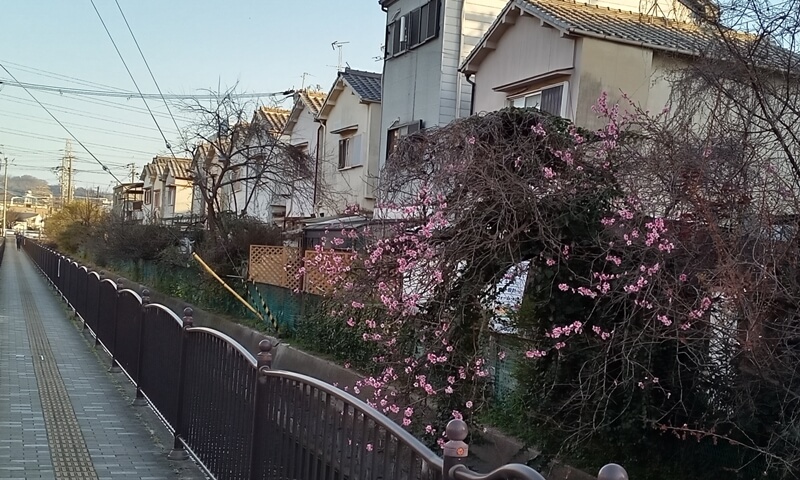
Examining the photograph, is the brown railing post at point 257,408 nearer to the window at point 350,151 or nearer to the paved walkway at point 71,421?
the paved walkway at point 71,421

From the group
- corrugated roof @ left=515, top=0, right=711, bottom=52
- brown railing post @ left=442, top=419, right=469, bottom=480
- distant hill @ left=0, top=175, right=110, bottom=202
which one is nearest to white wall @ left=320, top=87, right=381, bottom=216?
corrugated roof @ left=515, top=0, right=711, bottom=52

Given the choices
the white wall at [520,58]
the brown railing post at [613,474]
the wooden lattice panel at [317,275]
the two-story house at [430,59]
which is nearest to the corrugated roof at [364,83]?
the two-story house at [430,59]

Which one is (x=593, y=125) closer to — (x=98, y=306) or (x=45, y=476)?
(x=98, y=306)

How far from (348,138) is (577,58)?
11127 mm

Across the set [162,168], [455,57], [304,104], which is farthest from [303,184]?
[162,168]

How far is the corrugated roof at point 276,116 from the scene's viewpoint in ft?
95.7

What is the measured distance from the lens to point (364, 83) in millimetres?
23344

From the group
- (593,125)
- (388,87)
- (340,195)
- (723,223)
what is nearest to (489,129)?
(723,223)

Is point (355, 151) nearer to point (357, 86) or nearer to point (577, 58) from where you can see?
point (357, 86)

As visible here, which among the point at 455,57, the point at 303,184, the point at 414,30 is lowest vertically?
the point at 303,184

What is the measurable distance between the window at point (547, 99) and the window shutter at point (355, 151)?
802 centimetres

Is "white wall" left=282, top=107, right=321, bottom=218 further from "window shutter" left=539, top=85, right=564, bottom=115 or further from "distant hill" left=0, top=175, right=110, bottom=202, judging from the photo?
"distant hill" left=0, top=175, right=110, bottom=202

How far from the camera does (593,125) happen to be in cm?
1318

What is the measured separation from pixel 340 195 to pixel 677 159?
59.1ft
